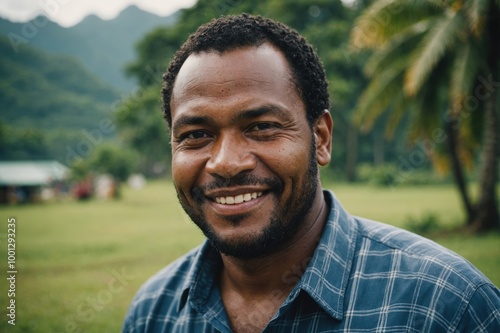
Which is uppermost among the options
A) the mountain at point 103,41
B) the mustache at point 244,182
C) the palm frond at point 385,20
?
the mountain at point 103,41

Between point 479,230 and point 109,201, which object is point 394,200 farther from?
point 109,201

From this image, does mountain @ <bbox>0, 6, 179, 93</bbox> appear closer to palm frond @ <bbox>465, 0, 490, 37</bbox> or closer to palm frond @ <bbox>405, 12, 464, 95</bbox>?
palm frond @ <bbox>405, 12, 464, 95</bbox>

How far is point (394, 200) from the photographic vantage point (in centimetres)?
2111

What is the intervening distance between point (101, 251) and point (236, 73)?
446 inches

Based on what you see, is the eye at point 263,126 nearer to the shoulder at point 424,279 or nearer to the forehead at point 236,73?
the forehead at point 236,73

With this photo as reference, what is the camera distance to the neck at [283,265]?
1870 millimetres

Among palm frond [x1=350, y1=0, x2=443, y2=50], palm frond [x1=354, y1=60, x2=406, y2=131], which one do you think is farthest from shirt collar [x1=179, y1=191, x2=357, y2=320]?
palm frond [x1=354, y1=60, x2=406, y2=131]

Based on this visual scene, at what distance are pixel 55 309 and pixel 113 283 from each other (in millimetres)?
1335

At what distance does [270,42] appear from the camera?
1891 mm

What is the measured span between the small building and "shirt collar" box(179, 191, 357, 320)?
24.2m

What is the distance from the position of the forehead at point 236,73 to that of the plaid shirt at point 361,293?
1.89 feet

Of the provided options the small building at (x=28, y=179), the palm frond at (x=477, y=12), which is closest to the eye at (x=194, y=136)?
the palm frond at (x=477, y=12)

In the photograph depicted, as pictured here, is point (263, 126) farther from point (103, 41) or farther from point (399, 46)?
point (103, 41)

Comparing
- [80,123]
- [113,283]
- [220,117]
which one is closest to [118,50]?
[80,123]
